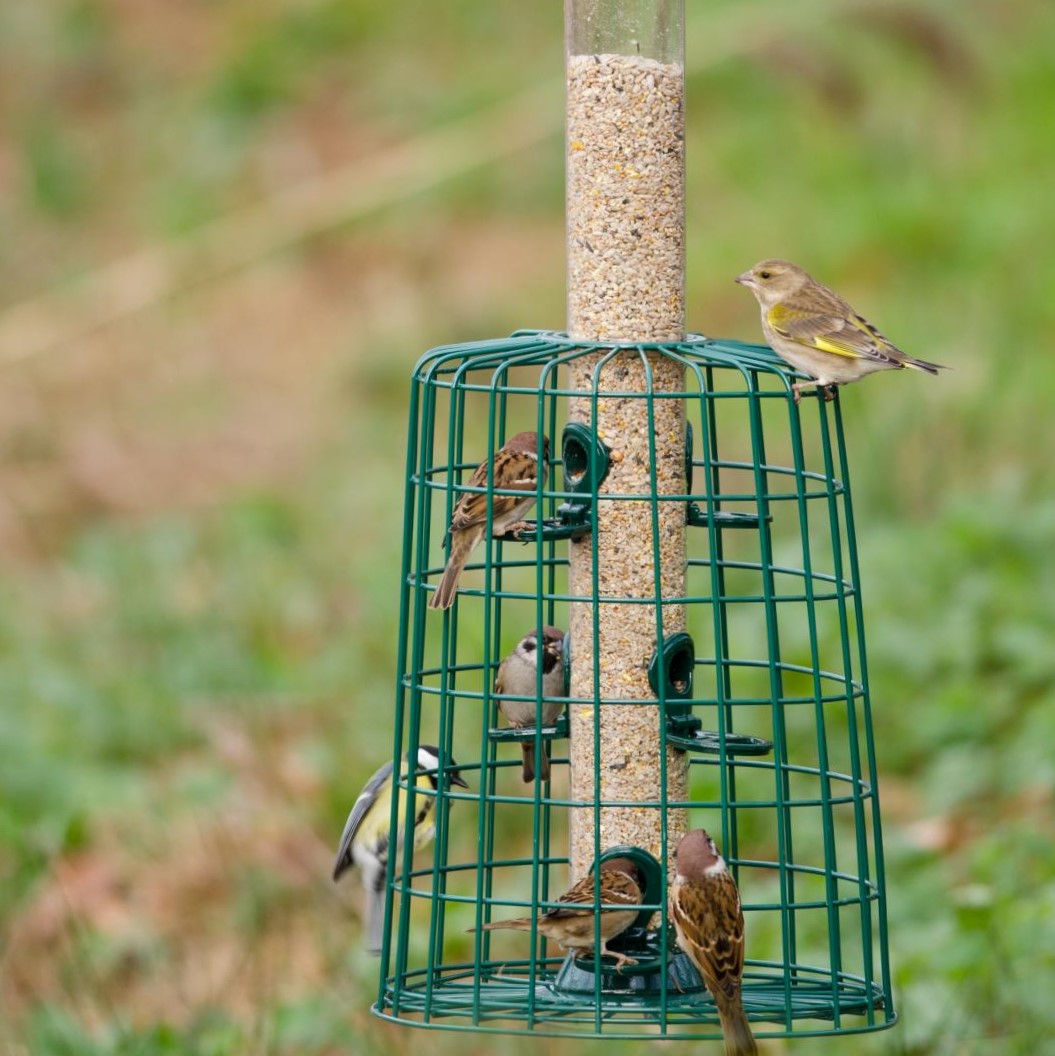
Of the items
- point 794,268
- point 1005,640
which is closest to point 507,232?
point 1005,640

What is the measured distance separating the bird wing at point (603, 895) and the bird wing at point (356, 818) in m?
0.76

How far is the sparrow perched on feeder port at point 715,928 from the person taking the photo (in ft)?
15.8

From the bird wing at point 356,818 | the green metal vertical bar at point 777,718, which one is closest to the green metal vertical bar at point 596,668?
the green metal vertical bar at point 777,718

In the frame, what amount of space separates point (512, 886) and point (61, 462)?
25.1ft

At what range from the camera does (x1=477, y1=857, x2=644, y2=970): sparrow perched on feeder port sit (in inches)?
202

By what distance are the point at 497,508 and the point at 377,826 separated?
3.65 ft

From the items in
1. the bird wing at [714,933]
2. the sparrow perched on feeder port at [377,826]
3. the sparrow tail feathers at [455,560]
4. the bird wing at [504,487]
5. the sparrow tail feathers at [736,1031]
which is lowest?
the sparrow tail feathers at [736,1031]

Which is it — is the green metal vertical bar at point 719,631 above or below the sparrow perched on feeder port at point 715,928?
above

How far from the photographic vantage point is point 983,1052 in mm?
6496

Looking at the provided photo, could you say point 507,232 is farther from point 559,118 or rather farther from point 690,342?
point 690,342

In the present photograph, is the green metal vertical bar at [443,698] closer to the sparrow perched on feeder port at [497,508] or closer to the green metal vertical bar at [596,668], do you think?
the sparrow perched on feeder port at [497,508]

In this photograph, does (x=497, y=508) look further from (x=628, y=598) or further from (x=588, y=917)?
(x=588, y=917)

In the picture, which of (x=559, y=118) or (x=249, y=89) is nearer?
(x=559, y=118)

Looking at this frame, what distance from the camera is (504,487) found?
5.52 meters
